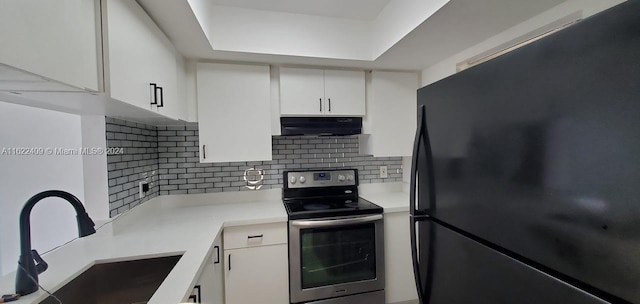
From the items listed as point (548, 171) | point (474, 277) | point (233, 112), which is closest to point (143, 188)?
point (233, 112)

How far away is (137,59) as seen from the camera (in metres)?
1.13

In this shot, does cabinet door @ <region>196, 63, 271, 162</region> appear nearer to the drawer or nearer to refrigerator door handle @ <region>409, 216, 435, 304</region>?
the drawer

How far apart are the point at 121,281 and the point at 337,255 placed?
1.30 meters

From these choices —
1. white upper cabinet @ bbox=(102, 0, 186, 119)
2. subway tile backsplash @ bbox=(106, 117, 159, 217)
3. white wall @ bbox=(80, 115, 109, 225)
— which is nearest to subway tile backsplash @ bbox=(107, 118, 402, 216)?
subway tile backsplash @ bbox=(106, 117, 159, 217)

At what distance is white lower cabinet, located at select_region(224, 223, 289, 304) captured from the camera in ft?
5.55

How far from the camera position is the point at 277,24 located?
176 cm

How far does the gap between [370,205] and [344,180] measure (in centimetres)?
40

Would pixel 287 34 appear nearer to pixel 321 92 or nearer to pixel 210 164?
pixel 321 92

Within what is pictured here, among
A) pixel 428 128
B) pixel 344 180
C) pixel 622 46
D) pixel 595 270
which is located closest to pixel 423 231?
pixel 428 128

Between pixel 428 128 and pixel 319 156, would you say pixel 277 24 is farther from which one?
pixel 428 128

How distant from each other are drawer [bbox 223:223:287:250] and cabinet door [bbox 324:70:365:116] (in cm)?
103

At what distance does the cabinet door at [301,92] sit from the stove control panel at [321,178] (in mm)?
552

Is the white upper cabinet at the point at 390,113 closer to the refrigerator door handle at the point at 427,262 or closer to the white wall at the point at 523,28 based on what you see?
the white wall at the point at 523,28

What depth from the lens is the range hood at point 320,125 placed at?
80.9 inches
